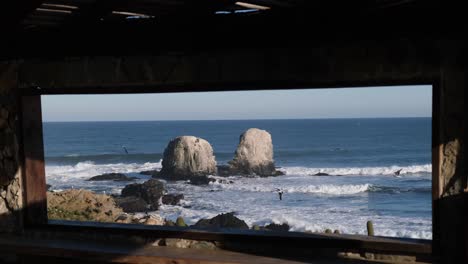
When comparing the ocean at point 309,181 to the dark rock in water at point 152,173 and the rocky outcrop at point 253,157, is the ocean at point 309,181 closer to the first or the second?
the dark rock in water at point 152,173

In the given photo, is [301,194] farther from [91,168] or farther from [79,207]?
[79,207]

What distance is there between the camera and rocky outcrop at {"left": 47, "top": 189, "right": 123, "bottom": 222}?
927 centimetres

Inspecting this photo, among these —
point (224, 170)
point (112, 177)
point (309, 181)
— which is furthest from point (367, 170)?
point (112, 177)

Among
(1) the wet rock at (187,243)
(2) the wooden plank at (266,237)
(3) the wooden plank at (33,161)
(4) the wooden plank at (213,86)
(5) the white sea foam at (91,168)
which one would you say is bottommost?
(5) the white sea foam at (91,168)

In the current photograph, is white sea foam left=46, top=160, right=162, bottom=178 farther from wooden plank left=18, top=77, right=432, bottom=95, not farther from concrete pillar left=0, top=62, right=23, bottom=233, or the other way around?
wooden plank left=18, top=77, right=432, bottom=95

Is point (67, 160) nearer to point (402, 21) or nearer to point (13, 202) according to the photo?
point (13, 202)

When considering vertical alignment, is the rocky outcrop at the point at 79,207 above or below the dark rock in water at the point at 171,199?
above

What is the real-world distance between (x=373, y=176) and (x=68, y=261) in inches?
1095

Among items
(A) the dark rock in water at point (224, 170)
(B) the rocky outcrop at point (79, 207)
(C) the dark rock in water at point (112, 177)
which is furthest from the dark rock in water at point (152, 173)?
(B) the rocky outcrop at point (79, 207)

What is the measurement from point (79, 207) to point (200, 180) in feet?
70.6

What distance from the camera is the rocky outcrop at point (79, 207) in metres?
9.27

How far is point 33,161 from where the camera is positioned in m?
4.63

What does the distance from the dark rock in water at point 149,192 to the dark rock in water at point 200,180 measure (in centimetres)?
541

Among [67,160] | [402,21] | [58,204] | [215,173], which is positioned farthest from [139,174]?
[402,21]
